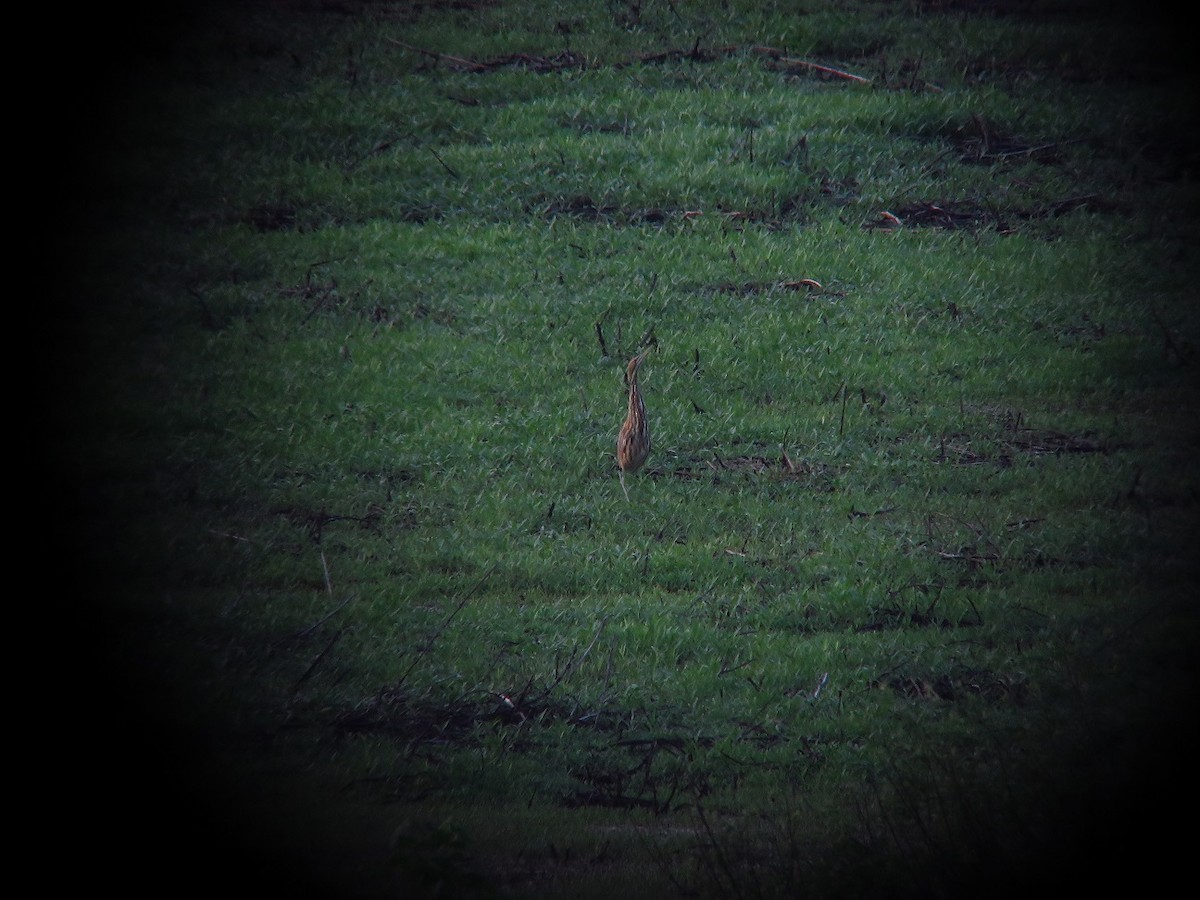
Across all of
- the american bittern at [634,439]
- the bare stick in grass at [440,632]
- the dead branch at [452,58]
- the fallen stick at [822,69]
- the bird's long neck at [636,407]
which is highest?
the fallen stick at [822,69]

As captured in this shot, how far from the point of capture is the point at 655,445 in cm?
1130

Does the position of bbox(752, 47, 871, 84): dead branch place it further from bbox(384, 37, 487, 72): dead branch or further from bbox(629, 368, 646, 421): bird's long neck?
bbox(629, 368, 646, 421): bird's long neck

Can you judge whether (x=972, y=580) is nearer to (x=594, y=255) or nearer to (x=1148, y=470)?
(x=1148, y=470)

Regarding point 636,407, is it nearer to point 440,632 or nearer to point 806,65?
point 440,632

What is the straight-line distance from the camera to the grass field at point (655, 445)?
21.0 ft

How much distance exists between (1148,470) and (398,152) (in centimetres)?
968

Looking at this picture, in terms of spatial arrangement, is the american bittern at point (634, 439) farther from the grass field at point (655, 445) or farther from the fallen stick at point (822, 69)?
the fallen stick at point (822, 69)

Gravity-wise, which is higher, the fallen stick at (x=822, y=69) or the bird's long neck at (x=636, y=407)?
the fallen stick at (x=822, y=69)

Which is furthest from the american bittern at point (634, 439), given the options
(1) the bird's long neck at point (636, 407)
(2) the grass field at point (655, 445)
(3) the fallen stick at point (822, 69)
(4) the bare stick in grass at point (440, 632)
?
(3) the fallen stick at point (822, 69)

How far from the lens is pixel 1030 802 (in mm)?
5824

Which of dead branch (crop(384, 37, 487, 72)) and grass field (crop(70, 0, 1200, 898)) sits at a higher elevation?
dead branch (crop(384, 37, 487, 72))

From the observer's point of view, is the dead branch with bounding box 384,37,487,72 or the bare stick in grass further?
the dead branch with bounding box 384,37,487,72

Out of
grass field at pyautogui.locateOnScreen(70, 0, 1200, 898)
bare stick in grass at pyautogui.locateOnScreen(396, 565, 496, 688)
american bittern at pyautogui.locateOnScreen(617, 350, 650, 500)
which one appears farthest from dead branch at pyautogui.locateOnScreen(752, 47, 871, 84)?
bare stick in grass at pyautogui.locateOnScreen(396, 565, 496, 688)

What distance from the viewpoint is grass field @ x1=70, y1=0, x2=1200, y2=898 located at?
6.41 metres
